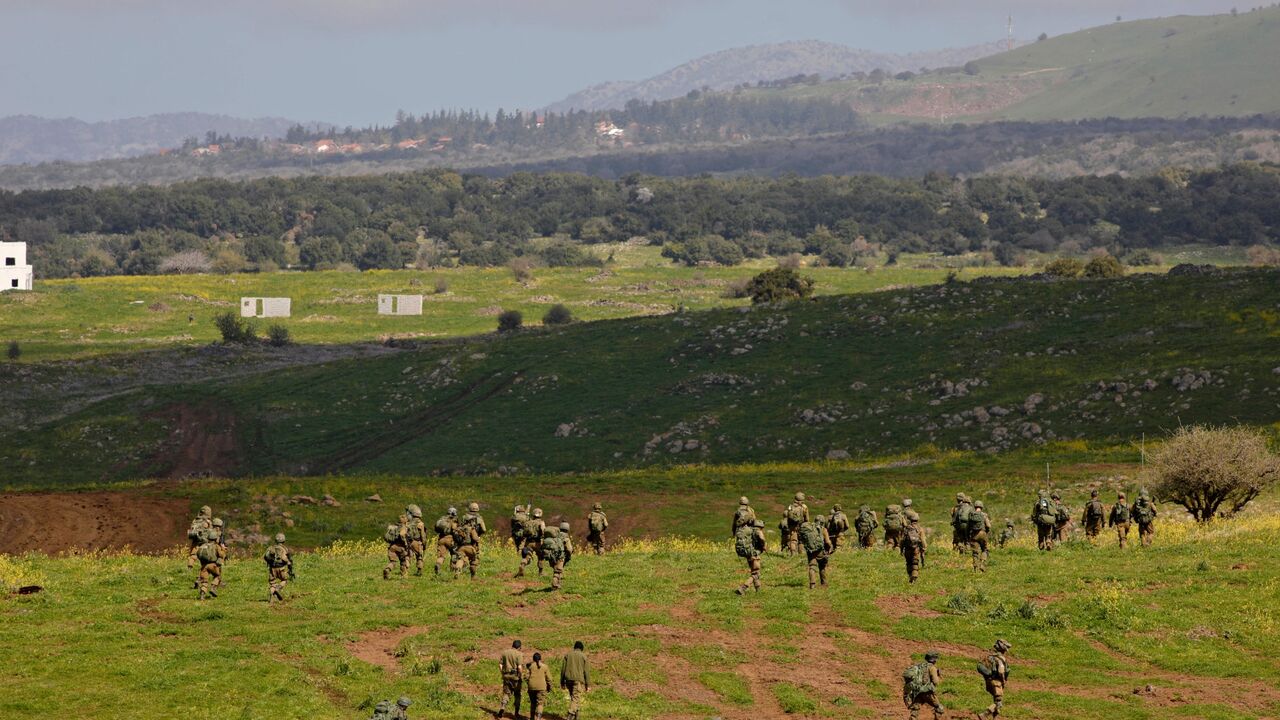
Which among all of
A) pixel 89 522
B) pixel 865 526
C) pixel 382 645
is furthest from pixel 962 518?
pixel 89 522

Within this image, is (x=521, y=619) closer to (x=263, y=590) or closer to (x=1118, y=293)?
(x=263, y=590)

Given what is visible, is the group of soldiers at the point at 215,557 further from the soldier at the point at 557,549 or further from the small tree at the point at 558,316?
the small tree at the point at 558,316

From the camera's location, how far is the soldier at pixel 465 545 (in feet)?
138

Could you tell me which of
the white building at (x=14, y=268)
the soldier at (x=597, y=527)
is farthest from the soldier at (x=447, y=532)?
the white building at (x=14, y=268)

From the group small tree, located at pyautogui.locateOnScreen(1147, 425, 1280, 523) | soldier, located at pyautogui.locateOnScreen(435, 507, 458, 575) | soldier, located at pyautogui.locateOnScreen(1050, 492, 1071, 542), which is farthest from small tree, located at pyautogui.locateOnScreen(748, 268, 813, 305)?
soldier, located at pyautogui.locateOnScreen(435, 507, 458, 575)

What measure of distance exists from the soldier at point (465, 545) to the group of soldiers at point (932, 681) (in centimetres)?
1647

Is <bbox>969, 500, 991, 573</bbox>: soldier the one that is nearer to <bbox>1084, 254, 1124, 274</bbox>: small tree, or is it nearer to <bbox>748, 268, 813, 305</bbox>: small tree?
<bbox>748, 268, 813, 305</bbox>: small tree

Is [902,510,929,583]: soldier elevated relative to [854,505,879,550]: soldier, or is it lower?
elevated

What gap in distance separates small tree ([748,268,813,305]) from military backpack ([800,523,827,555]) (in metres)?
110

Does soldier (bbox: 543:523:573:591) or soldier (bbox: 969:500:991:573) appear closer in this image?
soldier (bbox: 543:523:573:591)

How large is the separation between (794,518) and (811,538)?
5627 millimetres

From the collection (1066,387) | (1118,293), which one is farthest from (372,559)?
(1118,293)

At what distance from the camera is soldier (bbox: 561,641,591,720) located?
29359 mm

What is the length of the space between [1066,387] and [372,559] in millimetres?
54996
